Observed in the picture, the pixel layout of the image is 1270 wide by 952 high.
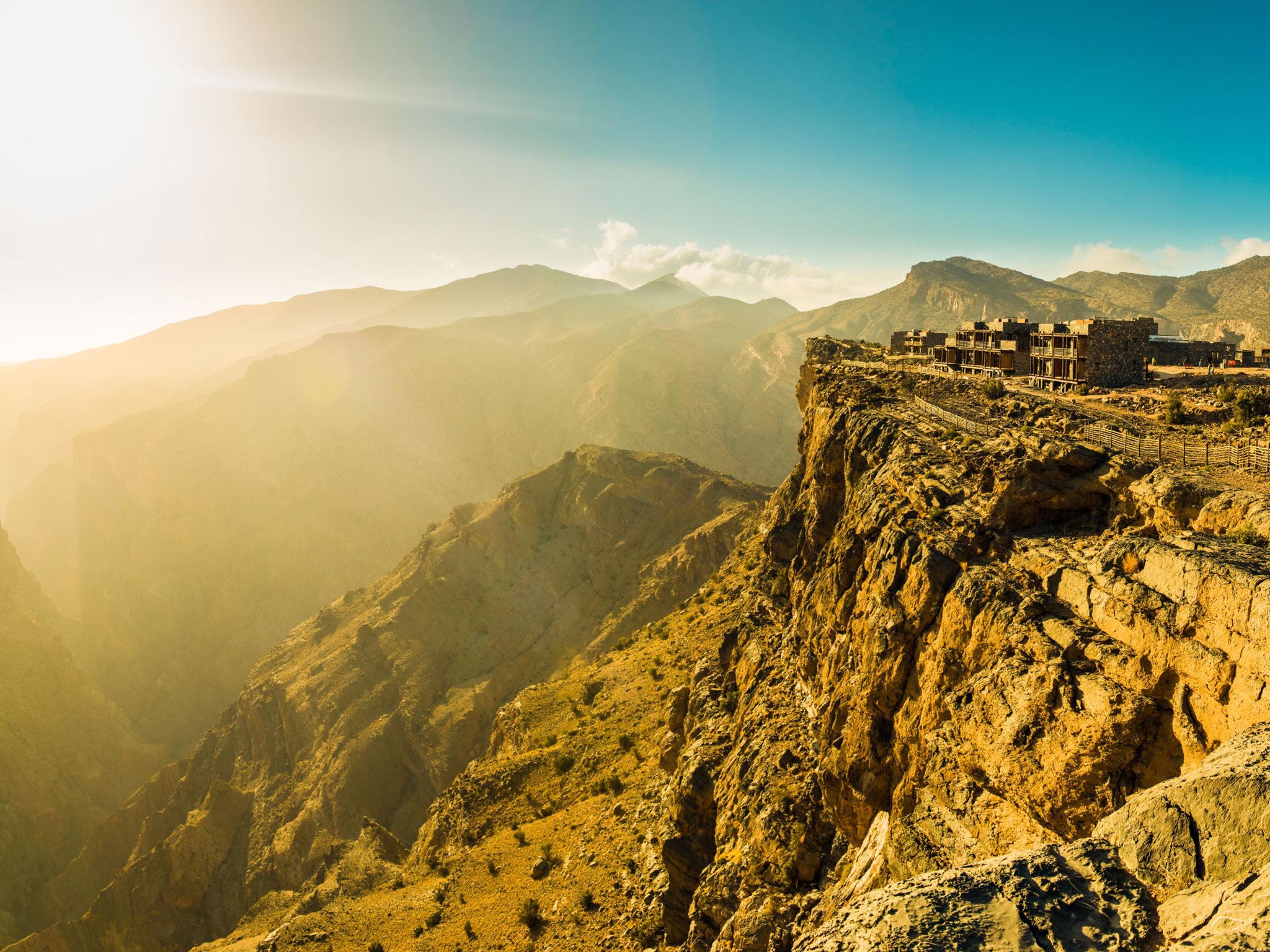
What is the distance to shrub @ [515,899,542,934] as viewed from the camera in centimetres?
2477

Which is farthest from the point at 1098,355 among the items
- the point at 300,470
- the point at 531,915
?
the point at 300,470

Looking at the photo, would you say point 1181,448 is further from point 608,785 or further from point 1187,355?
point 1187,355

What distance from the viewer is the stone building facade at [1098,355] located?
3083cm

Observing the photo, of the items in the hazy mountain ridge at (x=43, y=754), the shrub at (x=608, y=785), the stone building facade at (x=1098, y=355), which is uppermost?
the stone building facade at (x=1098, y=355)

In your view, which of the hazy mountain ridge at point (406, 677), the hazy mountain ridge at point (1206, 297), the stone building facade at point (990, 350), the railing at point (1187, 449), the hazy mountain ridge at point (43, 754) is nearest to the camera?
the railing at point (1187, 449)

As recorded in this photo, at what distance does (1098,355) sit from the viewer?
30.8m

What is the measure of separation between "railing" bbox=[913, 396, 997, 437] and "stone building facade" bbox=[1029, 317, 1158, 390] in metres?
11.0

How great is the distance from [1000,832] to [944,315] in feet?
615

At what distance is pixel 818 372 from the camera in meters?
37.1

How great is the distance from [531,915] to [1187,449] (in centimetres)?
2603

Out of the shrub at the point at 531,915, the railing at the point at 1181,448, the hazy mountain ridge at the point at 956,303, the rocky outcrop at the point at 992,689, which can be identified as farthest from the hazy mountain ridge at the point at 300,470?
the railing at the point at 1181,448

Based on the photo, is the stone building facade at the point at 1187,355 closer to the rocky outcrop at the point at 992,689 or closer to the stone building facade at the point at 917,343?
the stone building facade at the point at 917,343

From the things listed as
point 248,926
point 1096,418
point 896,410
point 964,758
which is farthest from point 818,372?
point 248,926

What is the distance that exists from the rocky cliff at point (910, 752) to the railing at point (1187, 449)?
133cm
